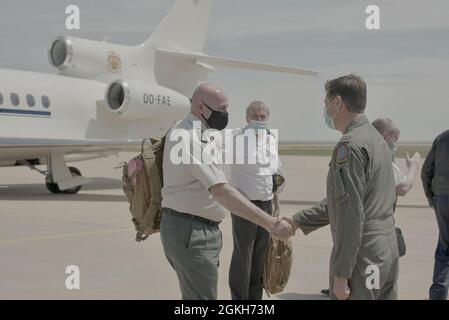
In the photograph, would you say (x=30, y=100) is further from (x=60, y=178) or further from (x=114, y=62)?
(x=114, y=62)

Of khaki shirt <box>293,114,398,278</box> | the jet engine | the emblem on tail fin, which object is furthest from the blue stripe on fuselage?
khaki shirt <box>293,114,398,278</box>

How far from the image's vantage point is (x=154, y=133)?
21.2 m

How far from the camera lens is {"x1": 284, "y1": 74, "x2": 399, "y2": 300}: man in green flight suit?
3.65m

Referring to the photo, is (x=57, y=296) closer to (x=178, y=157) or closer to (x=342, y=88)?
(x=178, y=157)

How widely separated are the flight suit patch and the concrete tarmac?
3.09 meters

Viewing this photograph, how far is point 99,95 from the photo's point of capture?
20.6 meters

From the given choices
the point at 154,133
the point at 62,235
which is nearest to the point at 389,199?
the point at 62,235

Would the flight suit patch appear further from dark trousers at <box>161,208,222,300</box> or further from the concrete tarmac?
the concrete tarmac

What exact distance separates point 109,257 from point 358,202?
17.7 feet

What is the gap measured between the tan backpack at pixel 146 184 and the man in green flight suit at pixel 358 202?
3.91ft

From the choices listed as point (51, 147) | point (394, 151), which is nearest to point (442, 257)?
point (394, 151)

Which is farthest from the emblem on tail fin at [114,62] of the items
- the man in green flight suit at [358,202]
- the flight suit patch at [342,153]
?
the flight suit patch at [342,153]

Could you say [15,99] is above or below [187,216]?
above
